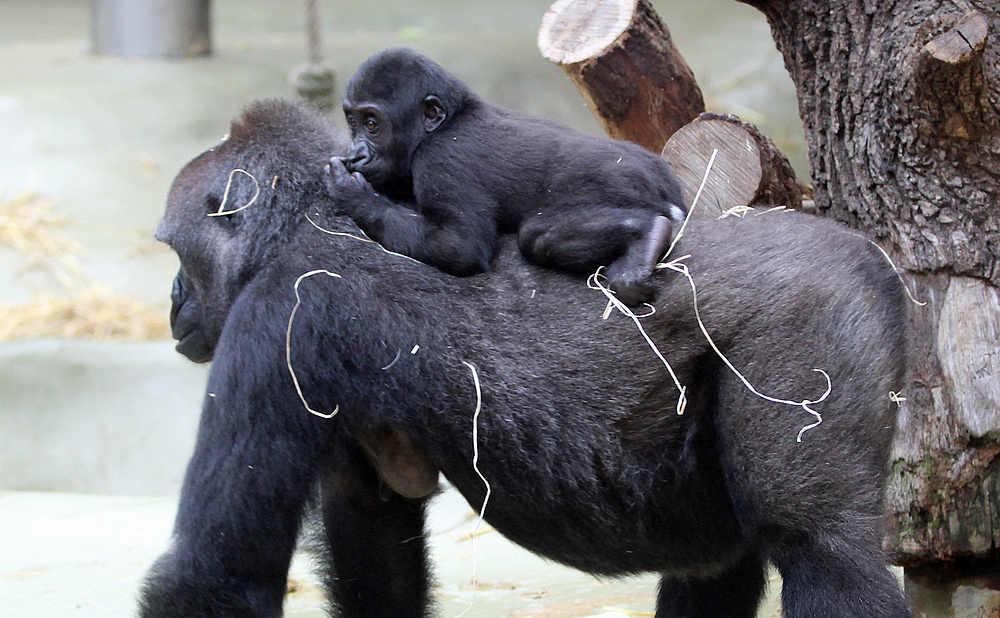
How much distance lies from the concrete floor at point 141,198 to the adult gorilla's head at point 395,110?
1.59 metres

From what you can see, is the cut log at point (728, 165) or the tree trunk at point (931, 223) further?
the cut log at point (728, 165)

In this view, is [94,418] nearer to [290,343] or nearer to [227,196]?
[227,196]

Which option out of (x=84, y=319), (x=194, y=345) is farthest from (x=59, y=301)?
(x=194, y=345)

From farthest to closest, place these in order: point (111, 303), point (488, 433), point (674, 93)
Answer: point (111, 303), point (674, 93), point (488, 433)

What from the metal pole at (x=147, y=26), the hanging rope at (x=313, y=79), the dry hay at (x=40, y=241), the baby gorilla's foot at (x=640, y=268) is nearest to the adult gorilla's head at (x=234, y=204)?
the baby gorilla's foot at (x=640, y=268)

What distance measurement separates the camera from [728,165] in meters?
3.16

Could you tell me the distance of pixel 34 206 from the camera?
7359 mm

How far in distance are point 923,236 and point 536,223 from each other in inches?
45.2

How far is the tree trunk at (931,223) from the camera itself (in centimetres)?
279

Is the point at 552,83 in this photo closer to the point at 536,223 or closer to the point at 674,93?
the point at 674,93

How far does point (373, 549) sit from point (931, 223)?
1.81 meters

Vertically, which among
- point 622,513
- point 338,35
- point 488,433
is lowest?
point 338,35

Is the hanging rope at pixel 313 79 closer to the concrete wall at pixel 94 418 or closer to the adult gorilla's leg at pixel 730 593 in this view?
the concrete wall at pixel 94 418

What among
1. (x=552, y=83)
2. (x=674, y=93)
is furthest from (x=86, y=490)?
(x=552, y=83)
